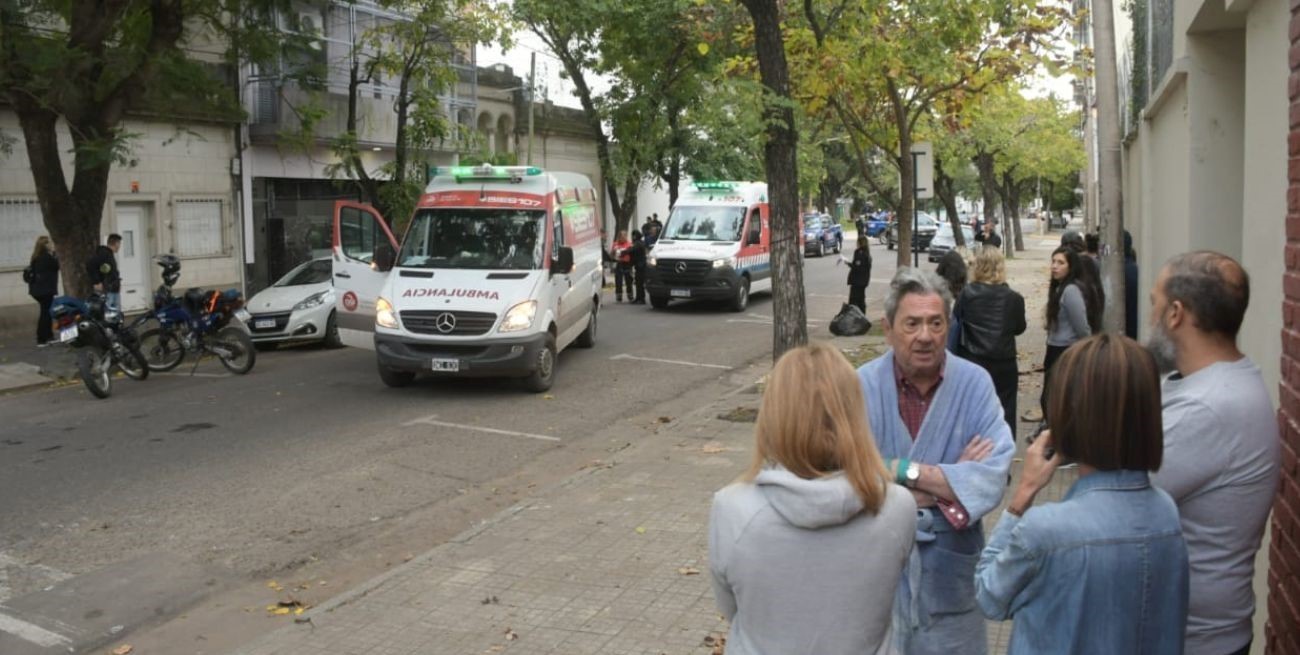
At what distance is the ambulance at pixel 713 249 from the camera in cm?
2273

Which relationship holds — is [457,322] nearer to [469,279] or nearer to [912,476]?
[469,279]

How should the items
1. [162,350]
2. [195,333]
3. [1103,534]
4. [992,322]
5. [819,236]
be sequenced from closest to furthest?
[1103,534]
[992,322]
[195,333]
[162,350]
[819,236]

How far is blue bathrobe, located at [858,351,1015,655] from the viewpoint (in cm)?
359

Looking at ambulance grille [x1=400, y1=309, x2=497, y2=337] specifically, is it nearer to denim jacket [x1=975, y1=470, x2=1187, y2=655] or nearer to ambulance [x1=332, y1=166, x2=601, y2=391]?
ambulance [x1=332, y1=166, x2=601, y2=391]

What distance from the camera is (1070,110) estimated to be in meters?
44.5

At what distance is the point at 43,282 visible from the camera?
1792 cm

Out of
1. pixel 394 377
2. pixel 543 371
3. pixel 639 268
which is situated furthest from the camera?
pixel 639 268

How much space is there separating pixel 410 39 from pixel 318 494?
49.6ft

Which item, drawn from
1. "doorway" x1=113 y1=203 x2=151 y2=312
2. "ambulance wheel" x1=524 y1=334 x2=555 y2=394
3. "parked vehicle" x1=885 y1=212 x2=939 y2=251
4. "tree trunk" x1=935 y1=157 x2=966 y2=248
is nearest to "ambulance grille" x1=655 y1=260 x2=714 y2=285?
"ambulance wheel" x1=524 y1=334 x2=555 y2=394

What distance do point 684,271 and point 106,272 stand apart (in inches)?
404

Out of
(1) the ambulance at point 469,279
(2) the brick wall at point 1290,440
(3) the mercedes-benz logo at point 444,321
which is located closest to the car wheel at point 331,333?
(1) the ambulance at point 469,279

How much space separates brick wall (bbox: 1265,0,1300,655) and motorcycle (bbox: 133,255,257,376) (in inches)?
517

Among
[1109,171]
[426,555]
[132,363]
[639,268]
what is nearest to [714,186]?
[639,268]

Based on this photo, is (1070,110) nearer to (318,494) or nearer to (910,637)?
(318,494)
